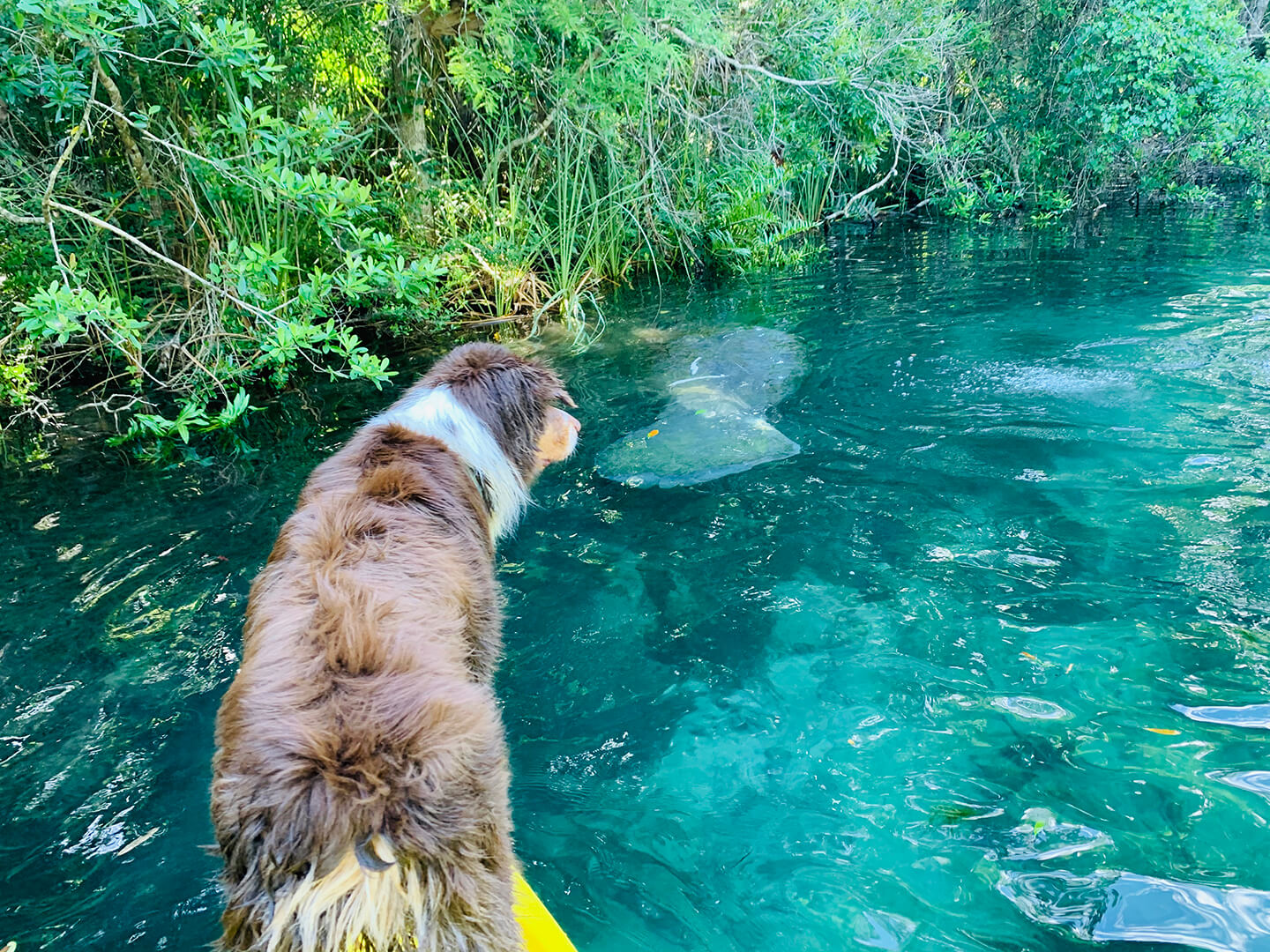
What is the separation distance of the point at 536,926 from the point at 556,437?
226 centimetres

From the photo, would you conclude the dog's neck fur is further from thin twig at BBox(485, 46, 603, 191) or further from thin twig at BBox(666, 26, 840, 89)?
thin twig at BBox(666, 26, 840, 89)

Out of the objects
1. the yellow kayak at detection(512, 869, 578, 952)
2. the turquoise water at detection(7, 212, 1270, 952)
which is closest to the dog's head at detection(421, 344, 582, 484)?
the turquoise water at detection(7, 212, 1270, 952)

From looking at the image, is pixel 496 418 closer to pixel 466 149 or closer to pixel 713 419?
pixel 713 419

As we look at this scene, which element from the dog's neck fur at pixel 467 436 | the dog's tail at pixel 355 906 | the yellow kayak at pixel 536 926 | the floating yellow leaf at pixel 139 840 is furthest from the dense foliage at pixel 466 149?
the dog's tail at pixel 355 906

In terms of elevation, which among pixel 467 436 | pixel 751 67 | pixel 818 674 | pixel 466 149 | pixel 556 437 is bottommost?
pixel 818 674

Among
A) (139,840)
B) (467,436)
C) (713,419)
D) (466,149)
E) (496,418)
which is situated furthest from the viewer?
(466,149)

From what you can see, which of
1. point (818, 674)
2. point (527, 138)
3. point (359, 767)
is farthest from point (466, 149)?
point (359, 767)

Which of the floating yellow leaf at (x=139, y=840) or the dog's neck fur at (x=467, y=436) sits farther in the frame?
the dog's neck fur at (x=467, y=436)

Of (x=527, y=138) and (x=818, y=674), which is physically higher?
(x=527, y=138)

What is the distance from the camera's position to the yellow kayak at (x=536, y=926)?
5.94 feet

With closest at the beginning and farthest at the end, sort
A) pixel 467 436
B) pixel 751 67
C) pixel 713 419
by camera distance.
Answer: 1. pixel 467 436
2. pixel 713 419
3. pixel 751 67

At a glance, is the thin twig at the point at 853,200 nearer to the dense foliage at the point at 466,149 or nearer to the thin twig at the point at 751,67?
the dense foliage at the point at 466,149

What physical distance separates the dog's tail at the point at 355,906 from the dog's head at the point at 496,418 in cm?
202

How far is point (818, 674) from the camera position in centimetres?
314
